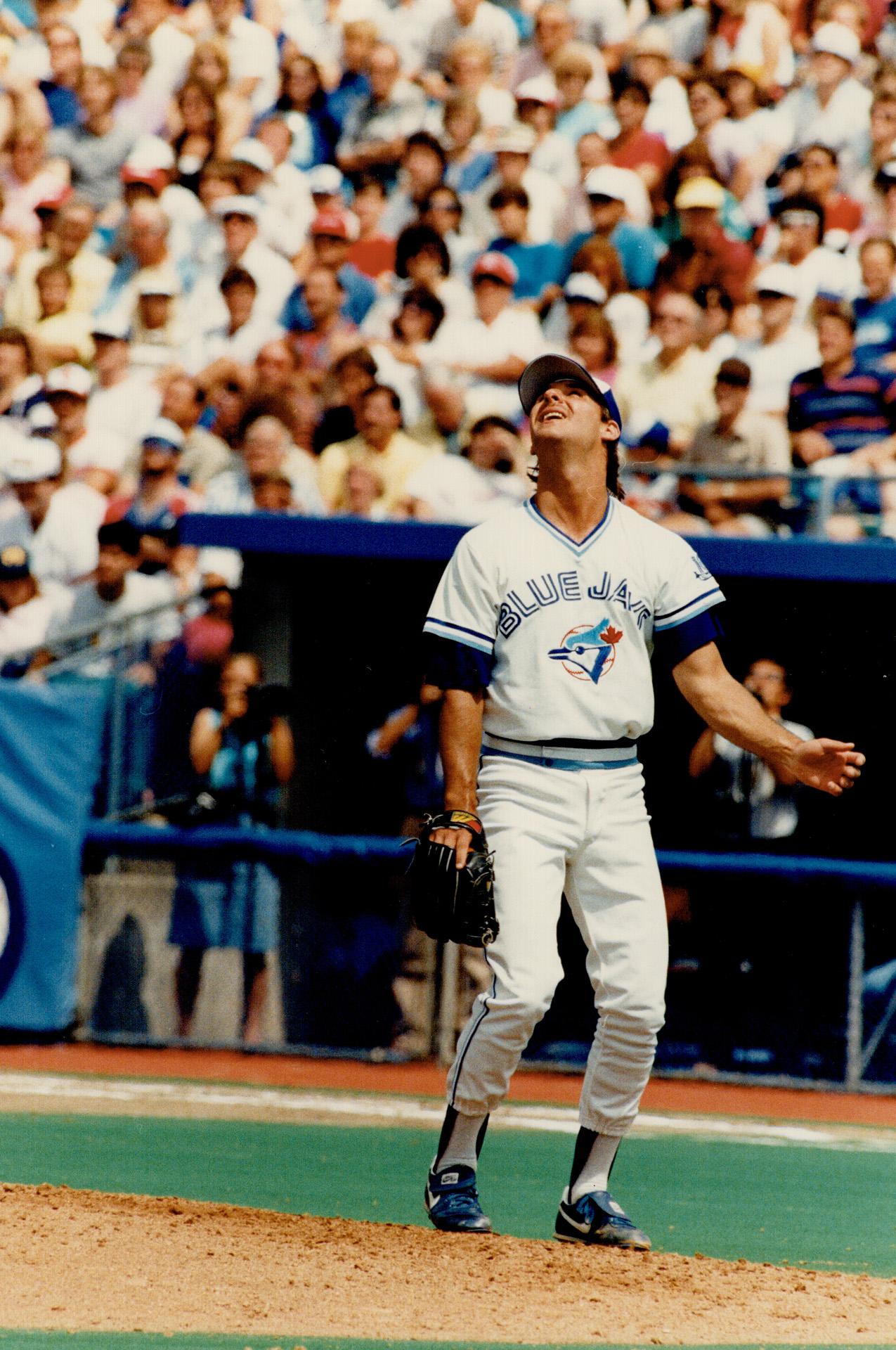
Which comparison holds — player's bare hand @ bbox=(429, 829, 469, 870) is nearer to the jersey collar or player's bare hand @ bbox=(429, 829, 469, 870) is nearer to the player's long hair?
the jersey collar

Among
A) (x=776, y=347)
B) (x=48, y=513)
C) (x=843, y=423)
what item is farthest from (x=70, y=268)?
(x=843, y=423)

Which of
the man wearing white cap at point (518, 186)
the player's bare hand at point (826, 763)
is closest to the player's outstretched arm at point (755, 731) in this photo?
the player's bare hand at point (826, 763)

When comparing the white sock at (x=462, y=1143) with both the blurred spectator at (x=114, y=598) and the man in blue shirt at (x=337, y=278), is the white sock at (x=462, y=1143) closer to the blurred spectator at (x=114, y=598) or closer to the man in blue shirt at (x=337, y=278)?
the blurred spectator at (x=114, y=598)

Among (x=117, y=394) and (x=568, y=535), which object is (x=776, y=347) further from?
(x=568, y=535)

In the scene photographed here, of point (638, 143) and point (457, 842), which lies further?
point (638, 143)

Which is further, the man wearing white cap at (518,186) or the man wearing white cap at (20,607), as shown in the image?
the man wearing white cap at (518,186)

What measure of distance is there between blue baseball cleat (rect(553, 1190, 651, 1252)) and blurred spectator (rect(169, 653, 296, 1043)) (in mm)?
3973

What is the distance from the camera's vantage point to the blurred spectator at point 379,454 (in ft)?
32.0

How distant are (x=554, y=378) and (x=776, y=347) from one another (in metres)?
5.20

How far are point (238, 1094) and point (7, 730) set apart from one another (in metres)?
2.27

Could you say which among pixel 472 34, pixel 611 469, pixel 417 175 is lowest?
pixel 611 469

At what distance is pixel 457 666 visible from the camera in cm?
459

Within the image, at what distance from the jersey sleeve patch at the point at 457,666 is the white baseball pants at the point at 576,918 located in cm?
23

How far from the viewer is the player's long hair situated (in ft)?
16.0
